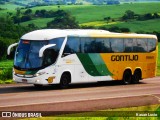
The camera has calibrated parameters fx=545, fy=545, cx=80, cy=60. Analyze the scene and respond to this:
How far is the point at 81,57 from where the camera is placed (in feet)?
97.3

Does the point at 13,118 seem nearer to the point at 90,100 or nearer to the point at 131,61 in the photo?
the point at 90,100

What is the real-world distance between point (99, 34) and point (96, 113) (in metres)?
13.9

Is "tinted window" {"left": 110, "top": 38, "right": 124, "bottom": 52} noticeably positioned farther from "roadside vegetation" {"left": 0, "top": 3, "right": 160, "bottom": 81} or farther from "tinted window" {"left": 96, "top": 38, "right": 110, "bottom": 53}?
"roadside vegetation" {"left": 0, "top": 3, "right": 160, "bottom": 81}

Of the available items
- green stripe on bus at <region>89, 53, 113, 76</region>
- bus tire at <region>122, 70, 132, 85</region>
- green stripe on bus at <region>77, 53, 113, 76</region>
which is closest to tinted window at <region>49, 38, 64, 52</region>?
green stripe on bus at <region>77, 53, 113, 76</region>

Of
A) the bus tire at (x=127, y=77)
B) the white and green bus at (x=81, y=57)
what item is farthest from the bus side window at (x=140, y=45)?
the bus tire at (x=127, y=77)

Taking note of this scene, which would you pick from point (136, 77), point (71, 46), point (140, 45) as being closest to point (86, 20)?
point (140, 45)

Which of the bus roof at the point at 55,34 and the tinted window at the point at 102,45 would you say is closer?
the bus roof at the point at 55,34

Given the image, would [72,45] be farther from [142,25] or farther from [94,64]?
[142,25]

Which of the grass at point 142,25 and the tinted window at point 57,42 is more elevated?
the grass at point 142,25

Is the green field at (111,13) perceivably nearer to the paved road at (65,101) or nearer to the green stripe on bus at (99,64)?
the green stripe on bus at (99,64)

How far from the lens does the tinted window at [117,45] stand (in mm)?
32188

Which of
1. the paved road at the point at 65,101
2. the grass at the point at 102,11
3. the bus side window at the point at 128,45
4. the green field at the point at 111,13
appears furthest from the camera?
the grass at the point at 102,11

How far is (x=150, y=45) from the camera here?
115 feet

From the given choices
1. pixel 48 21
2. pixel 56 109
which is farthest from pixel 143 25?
pixel 56 109
